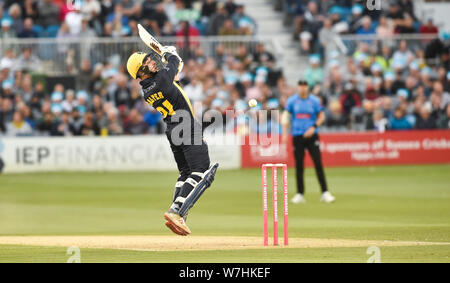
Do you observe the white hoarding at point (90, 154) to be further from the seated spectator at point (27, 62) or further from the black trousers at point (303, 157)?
the black trousers at point (303, 157)

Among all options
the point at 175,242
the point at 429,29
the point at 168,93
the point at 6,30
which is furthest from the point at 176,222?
the point at 429,29

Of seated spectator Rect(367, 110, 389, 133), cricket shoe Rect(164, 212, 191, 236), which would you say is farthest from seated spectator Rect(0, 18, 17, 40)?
cricket shoe Rect(164, 212, 191, 236)

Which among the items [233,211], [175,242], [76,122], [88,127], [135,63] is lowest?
[233,211]

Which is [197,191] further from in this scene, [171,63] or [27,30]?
[27,30]

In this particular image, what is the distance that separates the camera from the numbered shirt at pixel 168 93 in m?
12.9

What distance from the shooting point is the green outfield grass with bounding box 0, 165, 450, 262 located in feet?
39.0

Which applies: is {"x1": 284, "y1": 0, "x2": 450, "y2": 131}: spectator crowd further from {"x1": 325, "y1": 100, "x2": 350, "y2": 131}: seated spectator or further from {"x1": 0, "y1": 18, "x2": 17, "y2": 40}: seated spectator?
{"x1": 0, "y1": 18, "x2": 17, "y2": 40}: seated spectator

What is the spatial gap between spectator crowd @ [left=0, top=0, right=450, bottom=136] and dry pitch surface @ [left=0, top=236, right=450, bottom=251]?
1322 cm

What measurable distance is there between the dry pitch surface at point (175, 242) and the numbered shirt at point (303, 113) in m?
6.14

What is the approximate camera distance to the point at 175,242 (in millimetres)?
13383

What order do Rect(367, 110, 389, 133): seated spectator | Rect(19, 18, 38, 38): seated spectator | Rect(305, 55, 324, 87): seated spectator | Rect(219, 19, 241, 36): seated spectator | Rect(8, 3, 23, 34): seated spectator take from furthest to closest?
Rect(219, 19, 241, 36): seated spectator → Rect(305, 55, 324, 87): seated spectator → Rect(8, 3, 23, 34): seated spectator → Rect(19, 18, 38, 38): seated spectator → Rect(367, 110, 389, 133): seated spectator

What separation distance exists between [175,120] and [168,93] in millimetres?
399

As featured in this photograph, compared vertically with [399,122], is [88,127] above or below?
above

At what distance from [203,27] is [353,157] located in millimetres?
6550
